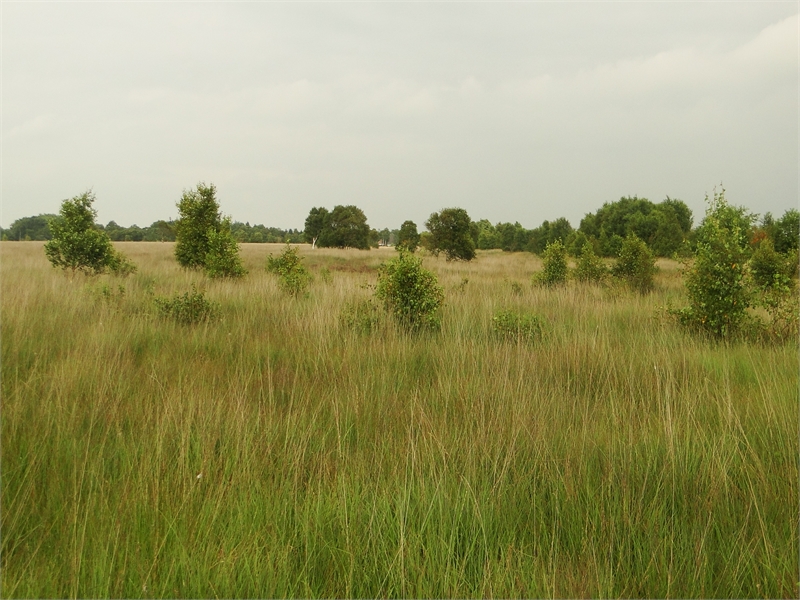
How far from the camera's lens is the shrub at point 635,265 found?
13.1 metres

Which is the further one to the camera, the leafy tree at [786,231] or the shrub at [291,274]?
the leafy tree at [786,231]

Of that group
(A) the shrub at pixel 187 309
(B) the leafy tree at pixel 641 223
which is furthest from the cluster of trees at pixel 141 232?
(B) the leafy tree at pixel 641 223

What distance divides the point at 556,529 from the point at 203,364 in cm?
314

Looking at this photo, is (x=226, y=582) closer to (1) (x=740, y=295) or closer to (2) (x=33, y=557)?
(2) (x=33, y=557)

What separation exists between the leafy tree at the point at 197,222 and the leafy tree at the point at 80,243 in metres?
3.50

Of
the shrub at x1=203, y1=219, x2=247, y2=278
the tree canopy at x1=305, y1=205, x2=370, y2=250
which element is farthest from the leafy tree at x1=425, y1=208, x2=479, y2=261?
the tree canopy at x1=305, y1=205, x2=370, y2=250

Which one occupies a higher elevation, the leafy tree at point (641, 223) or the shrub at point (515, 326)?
the leafy tree at point (641, 223)

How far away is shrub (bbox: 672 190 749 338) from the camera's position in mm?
5695

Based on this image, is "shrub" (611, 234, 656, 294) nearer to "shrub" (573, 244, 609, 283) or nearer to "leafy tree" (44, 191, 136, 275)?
"shrub" (573, 244, 609, 283)

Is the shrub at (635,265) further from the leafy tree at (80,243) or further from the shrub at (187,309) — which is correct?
the leafy tree at (80,243)

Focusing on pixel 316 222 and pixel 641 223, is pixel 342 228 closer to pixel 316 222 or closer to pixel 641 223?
pixel 316 222

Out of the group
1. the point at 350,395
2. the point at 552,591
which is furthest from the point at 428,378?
the point at 552,591

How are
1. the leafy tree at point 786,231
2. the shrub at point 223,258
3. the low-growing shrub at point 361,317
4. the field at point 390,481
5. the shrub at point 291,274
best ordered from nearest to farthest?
the field at point 390,481
the low-growing shrub at point 361,317
the shrub at point 291,274
the shrub at point 223,258
the leafy tree at point 786,231

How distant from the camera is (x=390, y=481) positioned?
214 centimetres
